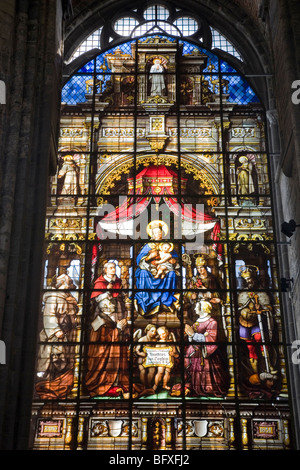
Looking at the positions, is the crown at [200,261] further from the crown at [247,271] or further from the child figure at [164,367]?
the child figure at [164,367]

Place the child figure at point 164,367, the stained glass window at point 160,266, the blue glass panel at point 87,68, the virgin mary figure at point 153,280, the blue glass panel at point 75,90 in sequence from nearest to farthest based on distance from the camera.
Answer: the stained glass window at point 160,266, the child figure at point 164,367, the virgin mary figure at point 153,280, the blue glass panel at point 75,90, the blue glass panel at point 87,68

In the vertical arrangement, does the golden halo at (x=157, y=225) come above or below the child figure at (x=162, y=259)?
above

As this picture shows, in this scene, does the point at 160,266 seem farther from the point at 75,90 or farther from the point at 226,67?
the point at 226,67

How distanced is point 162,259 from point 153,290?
2.35 ft

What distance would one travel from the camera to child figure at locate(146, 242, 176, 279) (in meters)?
16.7

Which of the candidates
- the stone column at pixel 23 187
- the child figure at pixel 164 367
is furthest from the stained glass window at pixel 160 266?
the stone column at pixel 23 187

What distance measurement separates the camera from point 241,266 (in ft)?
55.4

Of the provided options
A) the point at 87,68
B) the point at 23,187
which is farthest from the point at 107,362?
the point at 87,68

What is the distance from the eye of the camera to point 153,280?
16.6 m

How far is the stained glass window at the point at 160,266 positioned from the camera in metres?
15.4

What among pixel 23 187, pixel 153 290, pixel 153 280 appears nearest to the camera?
pixel 23 187

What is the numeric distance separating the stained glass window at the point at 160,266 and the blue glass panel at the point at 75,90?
1.2 inches

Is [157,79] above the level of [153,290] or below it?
above
